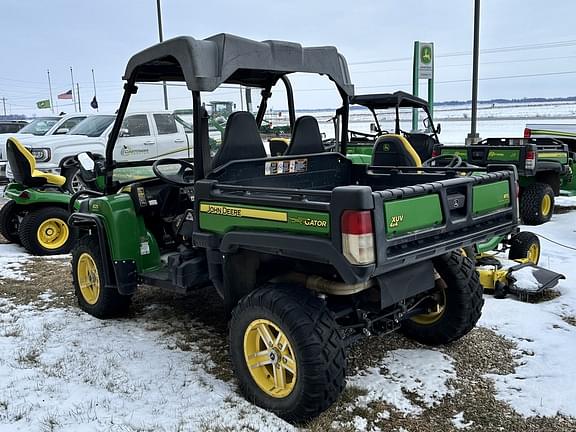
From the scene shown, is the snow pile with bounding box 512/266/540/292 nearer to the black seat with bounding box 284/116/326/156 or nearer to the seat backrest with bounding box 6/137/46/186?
the black seat with bounding box 284/116/326/156

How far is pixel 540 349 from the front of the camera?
422 centimetres

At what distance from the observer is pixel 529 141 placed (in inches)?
409

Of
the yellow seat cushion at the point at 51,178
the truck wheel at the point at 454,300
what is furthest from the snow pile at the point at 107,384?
the yellow seat cushion at the point at 51,178

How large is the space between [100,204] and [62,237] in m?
3.65

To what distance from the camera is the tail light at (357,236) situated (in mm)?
Result: 2848

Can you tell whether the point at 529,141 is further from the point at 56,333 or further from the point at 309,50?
the point at 56,333

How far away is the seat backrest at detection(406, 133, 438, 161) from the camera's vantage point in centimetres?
1006

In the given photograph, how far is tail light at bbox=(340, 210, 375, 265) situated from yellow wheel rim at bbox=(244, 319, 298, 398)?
2.35 feet

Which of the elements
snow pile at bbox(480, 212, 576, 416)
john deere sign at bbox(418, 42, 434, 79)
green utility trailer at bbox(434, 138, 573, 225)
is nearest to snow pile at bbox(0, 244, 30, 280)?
snow pile at bbox(480, 212, 576, 416)

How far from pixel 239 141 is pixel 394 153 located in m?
3.87

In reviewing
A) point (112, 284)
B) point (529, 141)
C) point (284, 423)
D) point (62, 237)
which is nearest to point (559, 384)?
point (284, 423)

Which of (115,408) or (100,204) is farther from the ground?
(100,204)

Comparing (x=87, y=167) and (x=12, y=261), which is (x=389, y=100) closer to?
(x=87, y=167)

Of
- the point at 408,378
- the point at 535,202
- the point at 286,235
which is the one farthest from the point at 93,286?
the point at 535,202
